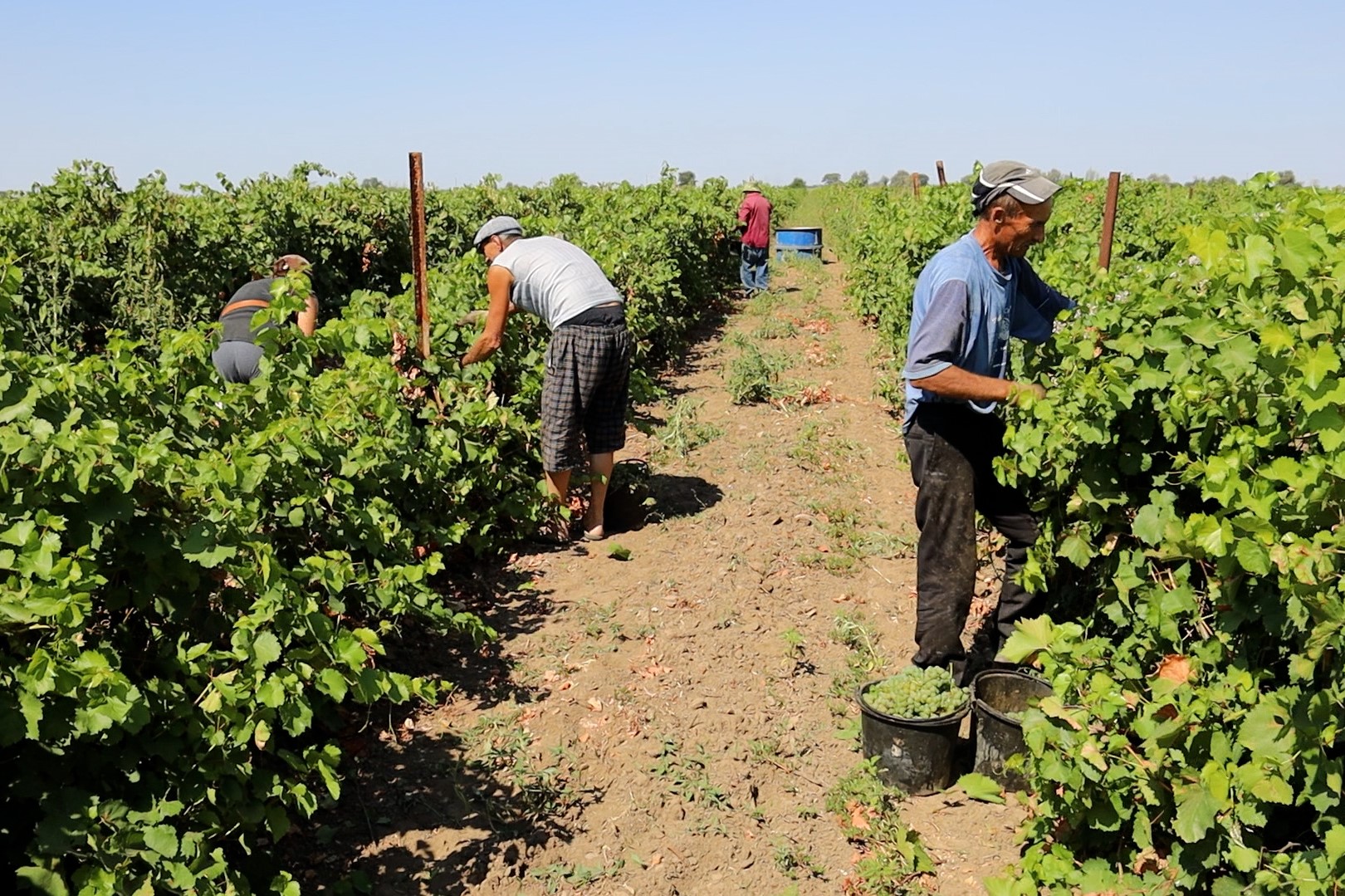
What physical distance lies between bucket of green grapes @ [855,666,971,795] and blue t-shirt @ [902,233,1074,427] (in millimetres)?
978

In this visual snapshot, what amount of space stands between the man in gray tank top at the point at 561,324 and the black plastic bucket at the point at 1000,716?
265cm

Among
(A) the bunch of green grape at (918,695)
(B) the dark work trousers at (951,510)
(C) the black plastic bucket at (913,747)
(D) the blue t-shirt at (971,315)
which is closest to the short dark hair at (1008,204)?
(D) the blue t-shirt at (971,315)

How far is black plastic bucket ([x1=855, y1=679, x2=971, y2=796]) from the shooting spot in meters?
3.73

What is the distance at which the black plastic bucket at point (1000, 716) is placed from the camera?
12.0ft

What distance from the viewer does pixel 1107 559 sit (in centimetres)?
351

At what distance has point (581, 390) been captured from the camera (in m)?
5.70

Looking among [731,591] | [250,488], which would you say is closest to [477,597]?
[731,591]

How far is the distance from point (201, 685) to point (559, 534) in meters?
3.49

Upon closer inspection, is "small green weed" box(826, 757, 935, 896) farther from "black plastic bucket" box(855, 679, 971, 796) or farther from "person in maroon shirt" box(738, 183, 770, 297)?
"person in maroon shirt" box(738, 183, 770, 297)

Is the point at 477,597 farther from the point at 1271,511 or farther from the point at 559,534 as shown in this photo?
the point at 1271,511

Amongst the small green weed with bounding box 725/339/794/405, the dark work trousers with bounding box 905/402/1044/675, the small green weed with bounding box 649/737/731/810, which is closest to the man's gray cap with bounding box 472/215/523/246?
the dark work trousers with bounding box 905/402/1044/675

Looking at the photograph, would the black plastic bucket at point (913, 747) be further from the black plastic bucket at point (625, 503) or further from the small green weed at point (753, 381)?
the small green weed at point (753, 381)

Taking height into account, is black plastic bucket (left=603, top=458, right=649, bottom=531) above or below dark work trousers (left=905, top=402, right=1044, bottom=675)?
below

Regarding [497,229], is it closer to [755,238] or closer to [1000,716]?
[1000,716]
